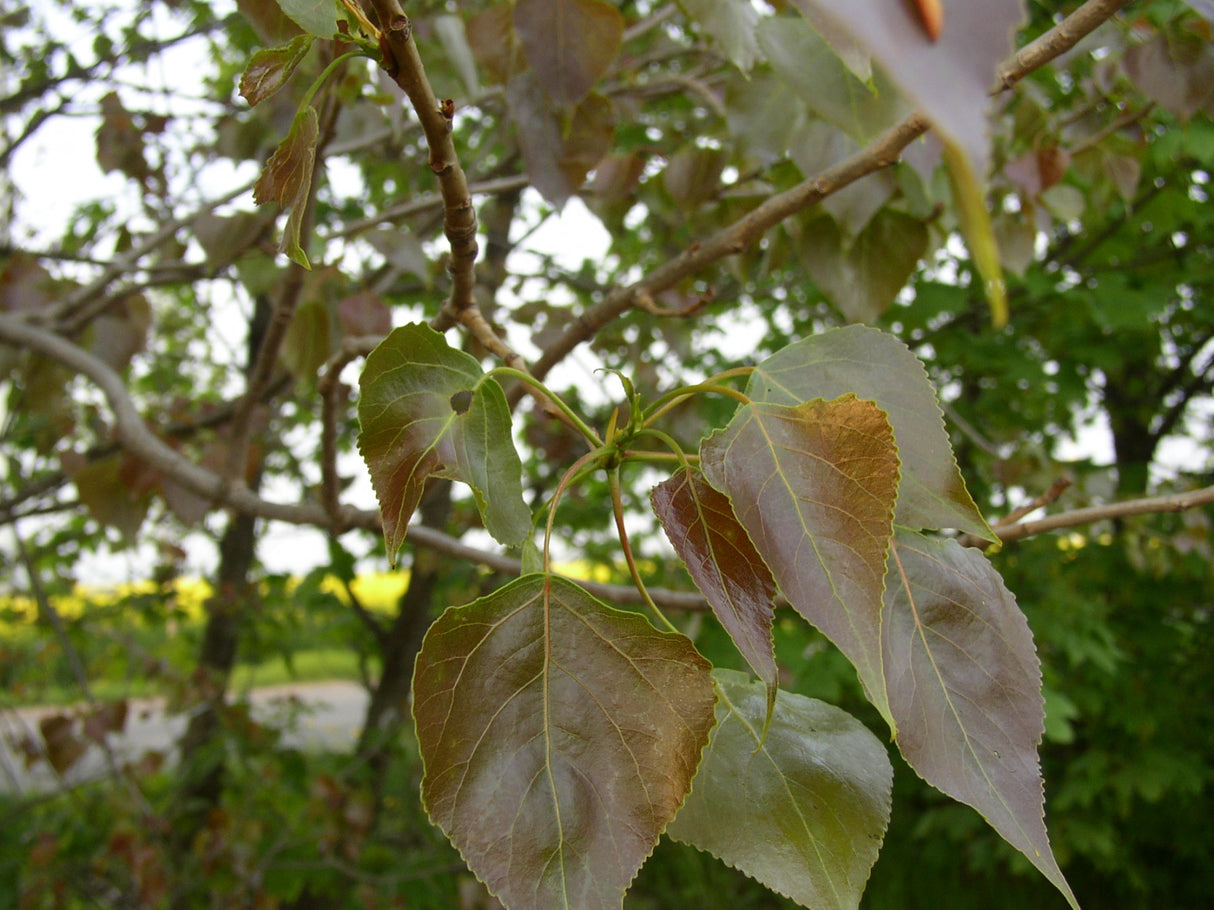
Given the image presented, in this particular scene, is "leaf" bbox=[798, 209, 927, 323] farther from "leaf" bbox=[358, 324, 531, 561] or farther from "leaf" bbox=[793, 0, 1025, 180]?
"leaf" bbox=[793, 0, 1025, 180]

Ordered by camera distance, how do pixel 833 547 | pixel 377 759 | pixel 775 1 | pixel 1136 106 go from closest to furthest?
pixel 833 547
pixel 775 1
pixel 1136 106
pixel 377 759

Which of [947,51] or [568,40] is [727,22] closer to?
[568,40]

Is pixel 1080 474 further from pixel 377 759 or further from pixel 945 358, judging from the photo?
pixel 377 759

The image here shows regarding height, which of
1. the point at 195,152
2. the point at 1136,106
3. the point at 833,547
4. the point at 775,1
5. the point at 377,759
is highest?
the point at 195,152

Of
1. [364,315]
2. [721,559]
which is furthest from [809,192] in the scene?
[364,315]

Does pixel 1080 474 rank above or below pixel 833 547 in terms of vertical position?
above

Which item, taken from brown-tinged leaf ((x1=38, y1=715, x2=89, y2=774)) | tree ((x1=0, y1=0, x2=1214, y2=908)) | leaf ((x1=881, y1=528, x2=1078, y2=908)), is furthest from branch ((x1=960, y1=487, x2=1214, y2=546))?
brown-tinged leaf ((x1=38, y1=715, x2=89, y2=774))

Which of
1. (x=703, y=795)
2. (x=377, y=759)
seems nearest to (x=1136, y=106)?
(x=703, y=795)
